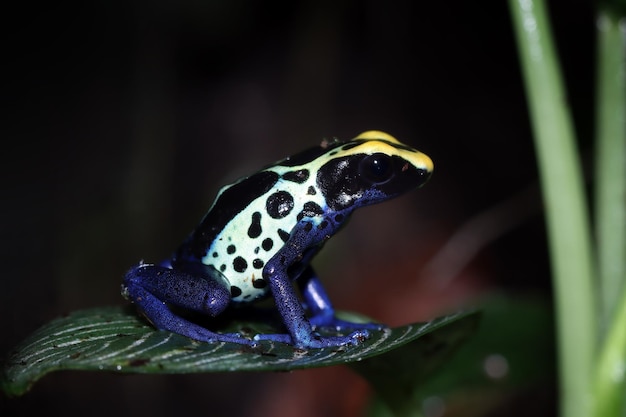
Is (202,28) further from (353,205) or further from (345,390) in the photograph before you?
(353,205)

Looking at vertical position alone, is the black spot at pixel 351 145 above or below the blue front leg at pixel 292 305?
above

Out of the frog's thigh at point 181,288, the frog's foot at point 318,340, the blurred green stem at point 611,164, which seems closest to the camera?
the frog's foot at point 318,340

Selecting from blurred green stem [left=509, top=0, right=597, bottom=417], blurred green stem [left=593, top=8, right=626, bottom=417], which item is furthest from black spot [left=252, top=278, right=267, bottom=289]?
blurred green stem [left=593, top=8, right=626, bottom=417]

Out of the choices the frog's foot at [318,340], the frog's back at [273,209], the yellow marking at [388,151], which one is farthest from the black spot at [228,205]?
the frog's foot at [318,340]

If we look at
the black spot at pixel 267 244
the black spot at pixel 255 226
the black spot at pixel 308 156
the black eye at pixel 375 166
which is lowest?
the black spot at pixel 267 244

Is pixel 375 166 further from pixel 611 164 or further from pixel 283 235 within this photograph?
pixel 611 164

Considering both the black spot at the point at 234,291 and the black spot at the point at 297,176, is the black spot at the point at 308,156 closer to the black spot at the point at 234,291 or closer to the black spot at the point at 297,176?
the black spot at the point at 297,176

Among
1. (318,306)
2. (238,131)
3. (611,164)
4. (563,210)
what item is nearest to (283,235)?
(318,306)
